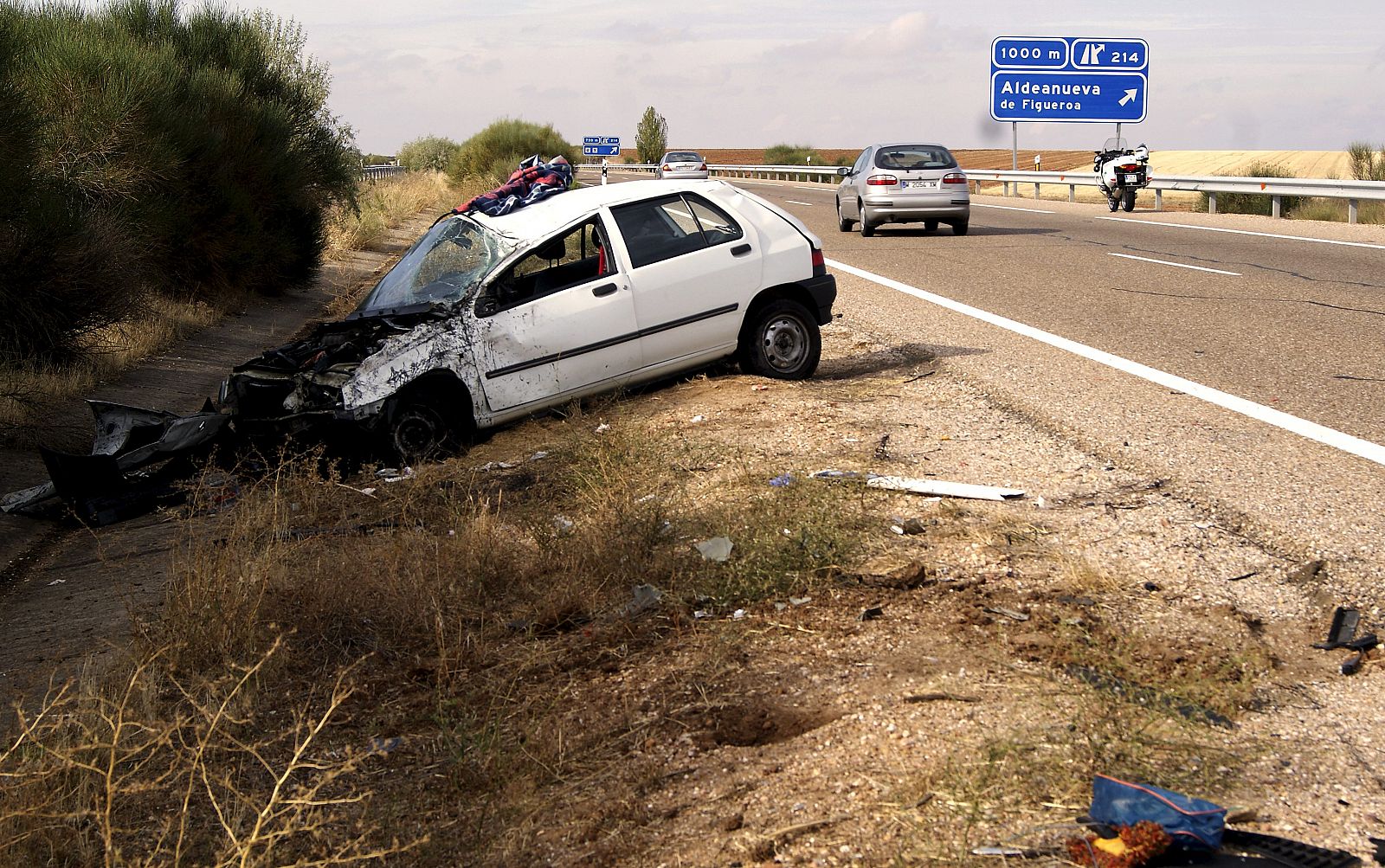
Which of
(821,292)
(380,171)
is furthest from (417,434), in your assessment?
(380,171)

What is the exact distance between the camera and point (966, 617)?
186 inches

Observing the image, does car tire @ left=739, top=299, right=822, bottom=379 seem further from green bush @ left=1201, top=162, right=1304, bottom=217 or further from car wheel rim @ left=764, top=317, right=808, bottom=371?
green bush @ left=1201, top=162, right=1304, bottom=217

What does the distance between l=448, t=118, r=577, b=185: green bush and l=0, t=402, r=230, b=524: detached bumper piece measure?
49805 mm

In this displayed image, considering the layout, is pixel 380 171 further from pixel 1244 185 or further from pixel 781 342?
pixel 781 342

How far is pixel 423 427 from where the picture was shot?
8148mm

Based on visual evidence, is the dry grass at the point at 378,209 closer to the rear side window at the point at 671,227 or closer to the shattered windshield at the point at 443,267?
the shattered windshield at the point at 443,267

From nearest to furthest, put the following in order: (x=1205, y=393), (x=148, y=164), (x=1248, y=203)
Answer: (x=1205, y=393), (x=148, y=164), (x=1248, y=203)

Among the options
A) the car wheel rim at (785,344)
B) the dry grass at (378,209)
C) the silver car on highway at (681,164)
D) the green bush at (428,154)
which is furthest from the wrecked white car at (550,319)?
the green bush at (428,154)

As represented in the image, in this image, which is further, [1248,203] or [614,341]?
[1248,203]

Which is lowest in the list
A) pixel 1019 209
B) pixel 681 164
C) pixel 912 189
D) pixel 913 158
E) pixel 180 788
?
pixel 180 788

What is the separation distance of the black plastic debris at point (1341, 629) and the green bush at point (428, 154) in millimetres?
74537

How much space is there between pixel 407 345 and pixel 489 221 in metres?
1.42

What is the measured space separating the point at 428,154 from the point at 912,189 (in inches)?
2455

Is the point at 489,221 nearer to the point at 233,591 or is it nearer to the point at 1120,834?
the point at 233,591
